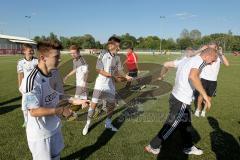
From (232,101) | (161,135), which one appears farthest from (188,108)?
(232,101)

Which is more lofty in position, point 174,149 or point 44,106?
point 44,106

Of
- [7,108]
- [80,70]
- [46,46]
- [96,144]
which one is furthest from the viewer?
[7,108]

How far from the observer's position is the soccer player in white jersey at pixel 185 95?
4.94 meters

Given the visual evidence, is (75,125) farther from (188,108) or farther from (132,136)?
(188,108)

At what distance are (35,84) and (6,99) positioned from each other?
9.30 m

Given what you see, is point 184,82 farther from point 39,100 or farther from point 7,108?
point 7,108

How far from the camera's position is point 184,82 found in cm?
519

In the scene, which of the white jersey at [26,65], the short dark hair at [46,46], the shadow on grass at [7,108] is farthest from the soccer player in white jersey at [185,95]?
the shadow on grass at [7,108]

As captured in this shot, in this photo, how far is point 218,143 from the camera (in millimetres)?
6578

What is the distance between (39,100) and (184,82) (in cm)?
285

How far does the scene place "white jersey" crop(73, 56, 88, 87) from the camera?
5.11 meters

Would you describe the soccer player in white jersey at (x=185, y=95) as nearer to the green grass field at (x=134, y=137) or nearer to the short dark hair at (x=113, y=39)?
the green grass field at (x=134, y=137)

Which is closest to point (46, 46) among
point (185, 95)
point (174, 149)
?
point (185, 95)

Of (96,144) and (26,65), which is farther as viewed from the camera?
(26,65)
